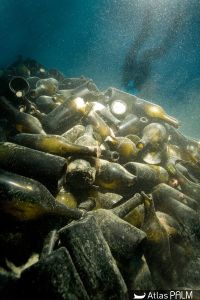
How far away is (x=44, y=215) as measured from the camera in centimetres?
180

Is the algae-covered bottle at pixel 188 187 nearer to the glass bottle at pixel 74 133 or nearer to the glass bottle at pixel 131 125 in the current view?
the glass bottle at pixel 131 125

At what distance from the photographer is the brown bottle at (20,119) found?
8.79 ft

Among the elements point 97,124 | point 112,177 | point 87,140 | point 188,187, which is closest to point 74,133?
point 87,140

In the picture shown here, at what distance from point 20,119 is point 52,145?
658 millimetres

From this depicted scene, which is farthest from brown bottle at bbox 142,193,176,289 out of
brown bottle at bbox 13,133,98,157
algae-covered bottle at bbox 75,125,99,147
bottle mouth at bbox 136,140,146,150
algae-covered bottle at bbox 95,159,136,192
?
bottle mouth at bbox 136,140,146,150

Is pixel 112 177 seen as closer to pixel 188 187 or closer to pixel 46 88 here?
pixel 188 187

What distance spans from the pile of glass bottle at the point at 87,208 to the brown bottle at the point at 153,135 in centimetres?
2

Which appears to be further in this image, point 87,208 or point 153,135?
point 153,135

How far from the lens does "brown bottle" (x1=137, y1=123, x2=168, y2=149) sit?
10.7 ft

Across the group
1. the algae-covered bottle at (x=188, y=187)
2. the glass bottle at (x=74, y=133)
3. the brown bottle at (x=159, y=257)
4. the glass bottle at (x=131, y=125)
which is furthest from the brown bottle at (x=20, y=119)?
the algae-covered bottle at (x=188, y=187)

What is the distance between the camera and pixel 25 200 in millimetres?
1653

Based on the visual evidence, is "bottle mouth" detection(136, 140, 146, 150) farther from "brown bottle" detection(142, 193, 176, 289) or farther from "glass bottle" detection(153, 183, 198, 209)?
"brown bottle" detection(142, 193, 176, 289)

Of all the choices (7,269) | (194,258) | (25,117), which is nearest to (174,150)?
(194,258)

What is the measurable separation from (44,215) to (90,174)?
56 centimetres
